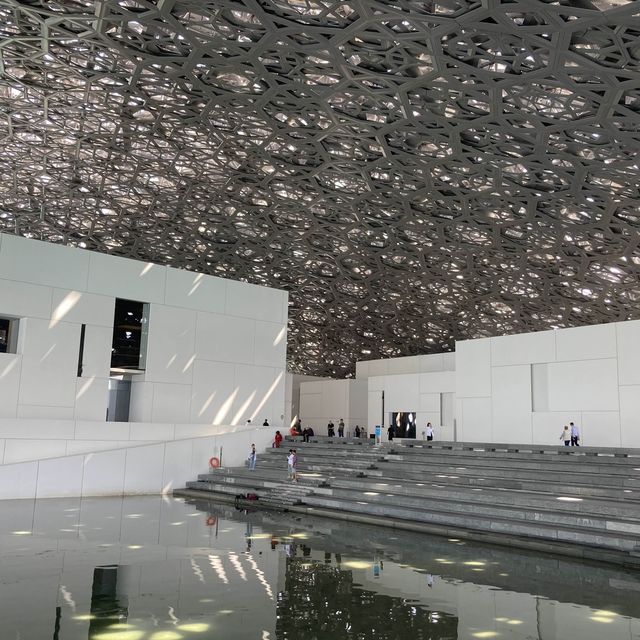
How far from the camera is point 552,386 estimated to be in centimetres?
2423

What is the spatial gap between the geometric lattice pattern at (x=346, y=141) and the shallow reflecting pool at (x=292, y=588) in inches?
575

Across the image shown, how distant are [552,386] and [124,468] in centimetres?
1536

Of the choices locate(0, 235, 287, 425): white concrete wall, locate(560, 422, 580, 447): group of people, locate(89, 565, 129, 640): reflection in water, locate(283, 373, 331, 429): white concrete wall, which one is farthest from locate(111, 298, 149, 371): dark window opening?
locate(283, 373, 331, 429): white concrete wall

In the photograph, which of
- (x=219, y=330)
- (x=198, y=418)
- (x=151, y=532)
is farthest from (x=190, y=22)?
(x=151, y=532)

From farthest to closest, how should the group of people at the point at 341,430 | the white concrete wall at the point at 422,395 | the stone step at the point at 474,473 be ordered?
the group of people at the point at 341,430, the white concrete wall at the point at 422,395, the stone step at the point at 474,473

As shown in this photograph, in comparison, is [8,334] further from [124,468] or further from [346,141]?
[346,141]

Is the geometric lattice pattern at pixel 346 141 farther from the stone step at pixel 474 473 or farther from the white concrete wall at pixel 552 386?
the stone step at pixel 474 473

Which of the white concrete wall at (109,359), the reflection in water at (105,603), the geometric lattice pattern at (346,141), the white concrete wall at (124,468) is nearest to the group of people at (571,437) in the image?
the geometric lattice pattern at (346,141)

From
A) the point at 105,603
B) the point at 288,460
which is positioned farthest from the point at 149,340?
the point at 105,603

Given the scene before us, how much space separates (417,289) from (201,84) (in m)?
27.0

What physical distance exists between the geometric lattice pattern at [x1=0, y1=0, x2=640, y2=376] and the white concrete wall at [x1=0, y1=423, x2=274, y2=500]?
44.0 feet

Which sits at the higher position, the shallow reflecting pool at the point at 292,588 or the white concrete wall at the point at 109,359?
the white concrete wall at the point at 109,359

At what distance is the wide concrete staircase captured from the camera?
11727 mm

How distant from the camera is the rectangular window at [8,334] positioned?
2205 cm
